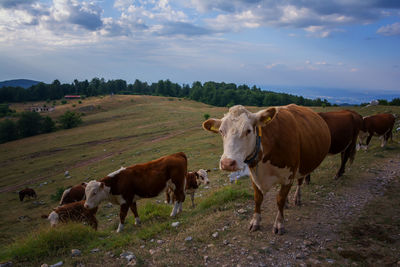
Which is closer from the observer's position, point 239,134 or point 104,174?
point 239,134

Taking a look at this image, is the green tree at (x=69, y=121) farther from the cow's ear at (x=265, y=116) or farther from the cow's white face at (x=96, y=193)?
the cow's ear at (x=265, y=116)

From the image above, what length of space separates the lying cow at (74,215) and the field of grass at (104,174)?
560 millimetres

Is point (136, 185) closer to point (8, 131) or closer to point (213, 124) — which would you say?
point (213, 124)

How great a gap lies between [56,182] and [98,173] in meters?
4.50

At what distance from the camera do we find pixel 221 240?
16.4 ft

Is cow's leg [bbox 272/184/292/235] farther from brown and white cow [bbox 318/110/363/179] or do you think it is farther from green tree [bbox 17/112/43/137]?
green tree [bbox 17/112/43/137]

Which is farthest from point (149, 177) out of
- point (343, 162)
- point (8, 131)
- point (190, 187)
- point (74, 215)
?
point (8, 131)

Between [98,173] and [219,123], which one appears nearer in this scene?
[219,123]

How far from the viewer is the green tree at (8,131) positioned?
52.5 meters

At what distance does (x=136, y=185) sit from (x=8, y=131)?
5905 centimetres

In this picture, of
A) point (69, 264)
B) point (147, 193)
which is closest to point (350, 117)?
point (147, 193)

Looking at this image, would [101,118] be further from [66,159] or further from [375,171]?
[375,171]

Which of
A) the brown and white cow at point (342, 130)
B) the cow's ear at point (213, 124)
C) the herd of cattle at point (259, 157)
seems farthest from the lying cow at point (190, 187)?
the cow's ear at point (213, 124)

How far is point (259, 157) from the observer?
14.5 ft
